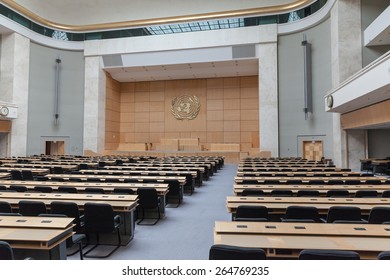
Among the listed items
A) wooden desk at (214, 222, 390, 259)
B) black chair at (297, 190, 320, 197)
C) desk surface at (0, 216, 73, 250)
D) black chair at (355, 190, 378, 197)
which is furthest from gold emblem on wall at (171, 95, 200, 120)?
wooden desk at (214, 222, 390, 259)

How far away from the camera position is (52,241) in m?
2.41

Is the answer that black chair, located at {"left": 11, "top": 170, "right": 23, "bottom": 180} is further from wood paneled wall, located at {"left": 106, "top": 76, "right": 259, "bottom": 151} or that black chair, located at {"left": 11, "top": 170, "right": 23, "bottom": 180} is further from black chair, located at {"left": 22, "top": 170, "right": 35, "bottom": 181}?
wood paneled wall, located at {"left": 106, "top": 76, "right": 259, "bottom": 151}

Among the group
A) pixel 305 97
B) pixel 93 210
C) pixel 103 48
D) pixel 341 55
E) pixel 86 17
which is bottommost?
pixel 93 210

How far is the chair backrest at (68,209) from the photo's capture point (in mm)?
3764

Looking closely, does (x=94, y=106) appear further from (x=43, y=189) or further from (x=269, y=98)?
(x=43, y=189)

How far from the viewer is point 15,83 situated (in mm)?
17656

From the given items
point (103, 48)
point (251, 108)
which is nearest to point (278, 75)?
point (251, 108)

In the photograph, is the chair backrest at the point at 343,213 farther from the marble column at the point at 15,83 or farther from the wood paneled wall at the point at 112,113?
the wood paneled wall at the point at 112,113

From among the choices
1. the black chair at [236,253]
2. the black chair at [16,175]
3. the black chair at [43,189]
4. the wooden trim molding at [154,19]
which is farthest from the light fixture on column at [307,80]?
the black chair at [236,253]

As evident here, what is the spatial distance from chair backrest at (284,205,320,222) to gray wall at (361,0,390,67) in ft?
43.0

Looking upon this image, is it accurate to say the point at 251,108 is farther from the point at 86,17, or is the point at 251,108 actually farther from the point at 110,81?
the point at 86,17

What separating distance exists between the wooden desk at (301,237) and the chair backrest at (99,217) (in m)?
1.69
